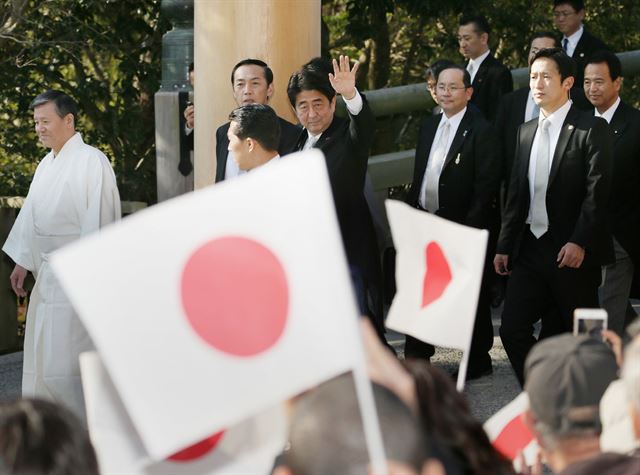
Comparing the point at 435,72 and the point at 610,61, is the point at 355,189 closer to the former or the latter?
the point at 435,72

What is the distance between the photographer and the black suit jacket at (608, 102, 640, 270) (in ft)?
26.2

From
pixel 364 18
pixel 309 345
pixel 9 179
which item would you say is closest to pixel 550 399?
pixel 309 345

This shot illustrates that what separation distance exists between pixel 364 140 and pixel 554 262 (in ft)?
3.56

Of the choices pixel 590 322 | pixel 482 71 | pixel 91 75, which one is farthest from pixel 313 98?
pixel 91 75

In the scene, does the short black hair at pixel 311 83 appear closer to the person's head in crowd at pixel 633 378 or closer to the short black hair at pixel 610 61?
the short black hair at pixel 610 61

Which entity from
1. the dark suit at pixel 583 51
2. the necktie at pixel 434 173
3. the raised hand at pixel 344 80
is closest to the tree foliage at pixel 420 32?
the dark suit at pixel 583 51

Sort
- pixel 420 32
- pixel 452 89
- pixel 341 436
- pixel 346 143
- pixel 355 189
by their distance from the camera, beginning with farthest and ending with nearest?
pixel 420 32
pixel 452 89
pixel 355 189
pixel 346 143
pixel 341 436

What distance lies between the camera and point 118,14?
468 inches

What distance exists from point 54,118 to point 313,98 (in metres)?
1.38

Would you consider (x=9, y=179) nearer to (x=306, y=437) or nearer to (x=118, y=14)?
(x=118, y=14)

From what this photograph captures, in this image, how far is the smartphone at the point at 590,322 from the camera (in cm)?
A: 423

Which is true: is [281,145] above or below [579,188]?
above

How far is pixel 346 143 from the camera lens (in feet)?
22.8

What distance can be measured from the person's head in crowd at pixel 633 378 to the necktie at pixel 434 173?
448cm
